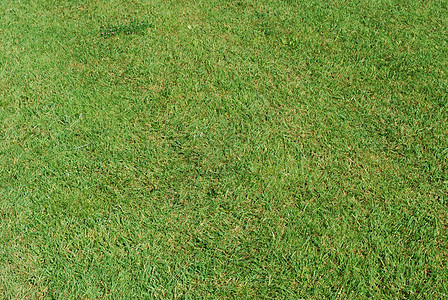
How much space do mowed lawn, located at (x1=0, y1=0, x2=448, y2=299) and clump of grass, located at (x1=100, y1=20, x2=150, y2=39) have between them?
32 mm

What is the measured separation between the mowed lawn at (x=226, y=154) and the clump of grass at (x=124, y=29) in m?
0.03

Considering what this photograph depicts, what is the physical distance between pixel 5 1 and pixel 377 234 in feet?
19.9

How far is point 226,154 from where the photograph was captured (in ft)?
11.1

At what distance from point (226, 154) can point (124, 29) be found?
2620mm

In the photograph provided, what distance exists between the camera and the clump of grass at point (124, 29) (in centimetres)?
486

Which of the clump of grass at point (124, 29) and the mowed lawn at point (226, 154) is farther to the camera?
the clump of grass at point (124, 29)

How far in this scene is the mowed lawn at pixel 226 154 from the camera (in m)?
2.62

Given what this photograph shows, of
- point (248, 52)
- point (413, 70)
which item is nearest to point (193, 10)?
point (248, 52)

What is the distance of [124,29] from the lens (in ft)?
16.1

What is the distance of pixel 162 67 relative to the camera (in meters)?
4.34

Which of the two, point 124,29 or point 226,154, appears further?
point 124,29

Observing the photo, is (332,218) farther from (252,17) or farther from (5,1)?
(5,1)

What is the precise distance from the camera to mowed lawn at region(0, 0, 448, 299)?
2.62 metres

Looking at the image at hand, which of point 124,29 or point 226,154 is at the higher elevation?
point 124,29
